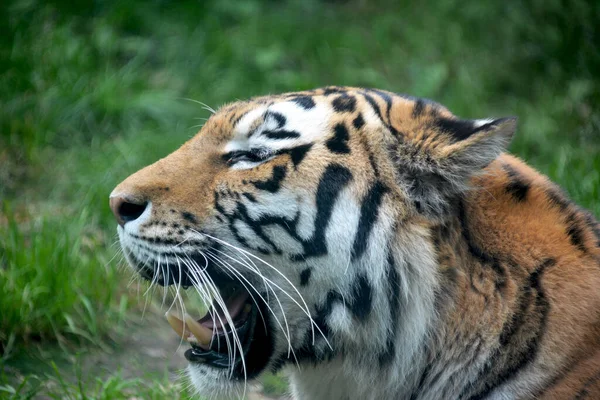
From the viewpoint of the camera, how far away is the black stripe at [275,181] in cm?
277

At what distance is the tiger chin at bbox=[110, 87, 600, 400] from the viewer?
2.61 metres

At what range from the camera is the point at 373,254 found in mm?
2668

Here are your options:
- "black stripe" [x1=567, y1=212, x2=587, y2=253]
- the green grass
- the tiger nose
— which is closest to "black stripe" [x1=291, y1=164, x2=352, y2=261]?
the tiger nose

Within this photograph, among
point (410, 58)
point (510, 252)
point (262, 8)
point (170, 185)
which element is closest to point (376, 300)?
point (510, 252)

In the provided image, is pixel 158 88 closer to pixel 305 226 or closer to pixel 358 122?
pixel 358 122

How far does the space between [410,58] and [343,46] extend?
656mm

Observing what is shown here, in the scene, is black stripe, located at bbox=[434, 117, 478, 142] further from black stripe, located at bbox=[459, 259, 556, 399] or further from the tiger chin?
black stripe, located at bbox=[459, 259, 556, 399]

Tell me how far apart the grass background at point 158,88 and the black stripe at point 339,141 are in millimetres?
1485

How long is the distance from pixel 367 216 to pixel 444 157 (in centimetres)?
33

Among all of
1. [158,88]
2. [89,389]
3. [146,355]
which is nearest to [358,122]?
[89,389]

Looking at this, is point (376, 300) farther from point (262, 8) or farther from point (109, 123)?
point (262, 8)

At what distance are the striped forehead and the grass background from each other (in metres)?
1.35

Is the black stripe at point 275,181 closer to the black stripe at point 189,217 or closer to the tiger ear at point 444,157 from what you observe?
the black stripe at point 189,217

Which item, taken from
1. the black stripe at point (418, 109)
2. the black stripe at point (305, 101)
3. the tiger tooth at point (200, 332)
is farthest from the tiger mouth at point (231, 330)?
the black stripe at point (418, 109)
